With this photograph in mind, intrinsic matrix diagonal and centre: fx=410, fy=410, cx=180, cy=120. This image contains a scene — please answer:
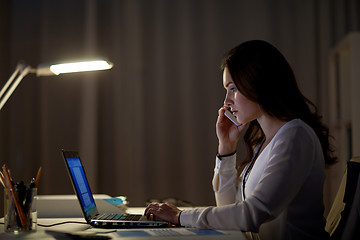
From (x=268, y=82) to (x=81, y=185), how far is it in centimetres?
70

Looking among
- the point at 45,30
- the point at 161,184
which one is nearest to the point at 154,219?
the point at 161,184

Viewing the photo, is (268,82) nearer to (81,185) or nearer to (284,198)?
(284,198)

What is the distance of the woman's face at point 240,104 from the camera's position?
130cm

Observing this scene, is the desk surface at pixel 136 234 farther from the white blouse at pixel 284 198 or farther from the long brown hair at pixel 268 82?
the long brown hair at pixel 268 82

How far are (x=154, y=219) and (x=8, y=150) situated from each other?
196 centimetres

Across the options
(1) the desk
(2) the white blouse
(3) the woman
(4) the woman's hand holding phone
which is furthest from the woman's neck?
(1) the desk

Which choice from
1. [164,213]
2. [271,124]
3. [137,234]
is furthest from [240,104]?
[137,234]

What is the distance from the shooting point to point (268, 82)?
1.22 meters

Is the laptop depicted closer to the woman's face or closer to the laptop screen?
the laptop screen

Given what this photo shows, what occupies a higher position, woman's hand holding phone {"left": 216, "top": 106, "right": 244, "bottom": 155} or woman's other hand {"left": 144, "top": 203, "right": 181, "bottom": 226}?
woman's hand holding phone {"left": 216, "top": 106, "right": 244, "bottom": 155}

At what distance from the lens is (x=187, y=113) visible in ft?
9.74

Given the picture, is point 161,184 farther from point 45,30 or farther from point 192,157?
point 45,30

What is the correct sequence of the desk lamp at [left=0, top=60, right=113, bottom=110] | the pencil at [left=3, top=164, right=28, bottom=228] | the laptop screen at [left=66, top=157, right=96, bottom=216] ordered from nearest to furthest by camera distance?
1. the pencil at [left=3, top=164, right=28, bottom=228]
2. the laptop screen at [left=66, top=157, right=96, bottom=216]
3. the desk lamp at [left=0, top=60, right=113, bottom=110]

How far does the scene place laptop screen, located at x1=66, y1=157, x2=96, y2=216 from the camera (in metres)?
1.29
